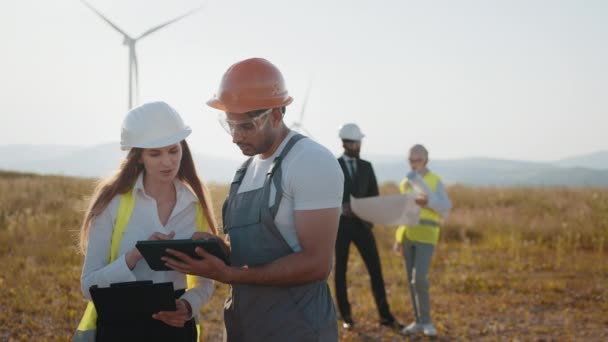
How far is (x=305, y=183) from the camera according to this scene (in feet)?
8.33

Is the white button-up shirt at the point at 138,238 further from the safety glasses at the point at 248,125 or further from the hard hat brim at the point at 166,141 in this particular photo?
the safety glasses at the point at 248,125

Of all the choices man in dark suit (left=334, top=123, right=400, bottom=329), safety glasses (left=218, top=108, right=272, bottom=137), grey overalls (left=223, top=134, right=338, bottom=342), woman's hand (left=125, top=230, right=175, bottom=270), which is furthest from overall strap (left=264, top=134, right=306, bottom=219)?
man in dark suit (left=334, top=123, right=400, bottom=329)

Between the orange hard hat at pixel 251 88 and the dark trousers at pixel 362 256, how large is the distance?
4579 millimetres

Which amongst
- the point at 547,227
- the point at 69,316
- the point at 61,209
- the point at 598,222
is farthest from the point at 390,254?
the point at 61,209

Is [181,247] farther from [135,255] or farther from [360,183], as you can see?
[360,183]

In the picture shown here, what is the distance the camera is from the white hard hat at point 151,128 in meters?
3.06

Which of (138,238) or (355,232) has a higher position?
(138,238)

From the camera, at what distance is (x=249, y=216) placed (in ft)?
8.81

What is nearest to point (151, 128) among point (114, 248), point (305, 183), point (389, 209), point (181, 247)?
point (114, 248)

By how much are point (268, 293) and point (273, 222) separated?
0.33m

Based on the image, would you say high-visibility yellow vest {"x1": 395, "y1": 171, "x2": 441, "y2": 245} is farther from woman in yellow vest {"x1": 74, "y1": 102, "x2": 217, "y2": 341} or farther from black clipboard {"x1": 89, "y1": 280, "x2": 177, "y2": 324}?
black clipboard {"x1": 89, "y1": 280, "x2": 177, "y2": 324}

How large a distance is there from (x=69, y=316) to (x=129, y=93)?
425 centimetres

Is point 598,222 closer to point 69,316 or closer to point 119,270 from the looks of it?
point 69,316

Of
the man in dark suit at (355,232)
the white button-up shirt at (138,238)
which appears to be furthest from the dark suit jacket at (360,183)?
the white button-up shirt at (138,238)
